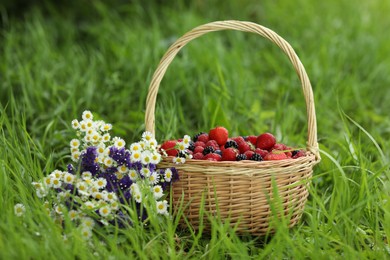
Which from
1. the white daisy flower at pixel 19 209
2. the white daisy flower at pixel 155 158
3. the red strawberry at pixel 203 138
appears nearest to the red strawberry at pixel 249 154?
the red strawberry at pixel 203 138

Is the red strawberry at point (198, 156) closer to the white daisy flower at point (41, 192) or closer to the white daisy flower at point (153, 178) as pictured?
the white daisy flower at point (153, 178)

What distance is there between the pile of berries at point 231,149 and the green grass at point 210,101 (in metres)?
0.17

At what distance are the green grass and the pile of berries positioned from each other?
168 millimetres

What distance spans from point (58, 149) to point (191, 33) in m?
1.00

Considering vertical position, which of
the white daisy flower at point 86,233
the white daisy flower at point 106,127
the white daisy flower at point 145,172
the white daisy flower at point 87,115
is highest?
the white daisy flower at point 87,115

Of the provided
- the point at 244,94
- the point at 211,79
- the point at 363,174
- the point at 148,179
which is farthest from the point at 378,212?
the point at 211,79

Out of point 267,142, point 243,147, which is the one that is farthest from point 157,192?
point 267,142

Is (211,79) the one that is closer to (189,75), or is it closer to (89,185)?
(189,75)

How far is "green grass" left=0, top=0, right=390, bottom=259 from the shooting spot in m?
1.93

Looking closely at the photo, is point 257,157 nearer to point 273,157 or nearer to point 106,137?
point 273,157

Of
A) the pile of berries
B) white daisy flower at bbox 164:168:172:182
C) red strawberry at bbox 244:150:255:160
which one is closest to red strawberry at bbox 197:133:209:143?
the pile of berries

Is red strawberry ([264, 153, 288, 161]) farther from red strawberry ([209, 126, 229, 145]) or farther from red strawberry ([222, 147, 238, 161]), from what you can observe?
red strawberry ([209, 126, 229, 145])

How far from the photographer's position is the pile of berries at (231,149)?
7.05ft

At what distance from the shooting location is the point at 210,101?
121 inches
